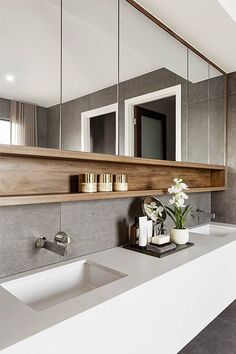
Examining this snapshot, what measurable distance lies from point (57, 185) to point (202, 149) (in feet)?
5.58

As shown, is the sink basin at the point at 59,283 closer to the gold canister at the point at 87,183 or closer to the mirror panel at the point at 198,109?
the gold canister at the point at 87,183

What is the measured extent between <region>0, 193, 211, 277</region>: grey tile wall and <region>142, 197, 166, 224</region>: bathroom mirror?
9cm

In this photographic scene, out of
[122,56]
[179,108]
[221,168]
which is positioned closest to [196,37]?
[179,108]

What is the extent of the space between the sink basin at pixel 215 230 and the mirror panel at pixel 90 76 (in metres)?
1.54

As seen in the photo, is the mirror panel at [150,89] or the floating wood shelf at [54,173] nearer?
the floating wood shelf at [54,173]

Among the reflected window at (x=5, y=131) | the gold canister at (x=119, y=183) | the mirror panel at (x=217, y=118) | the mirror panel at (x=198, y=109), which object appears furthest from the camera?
the mirror panel at (x=217, y=118)

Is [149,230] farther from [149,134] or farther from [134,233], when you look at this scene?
[149,134]

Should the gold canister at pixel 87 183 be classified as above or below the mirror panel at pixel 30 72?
below

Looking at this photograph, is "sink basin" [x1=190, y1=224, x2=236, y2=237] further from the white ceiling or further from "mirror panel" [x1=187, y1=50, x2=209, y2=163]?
the white ceiling

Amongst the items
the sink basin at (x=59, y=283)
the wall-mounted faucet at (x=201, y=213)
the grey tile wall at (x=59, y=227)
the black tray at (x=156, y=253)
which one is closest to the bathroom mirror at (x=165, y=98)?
the grey tile wall at (x=59, y=227)

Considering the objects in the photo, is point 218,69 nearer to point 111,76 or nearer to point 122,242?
point 111,76

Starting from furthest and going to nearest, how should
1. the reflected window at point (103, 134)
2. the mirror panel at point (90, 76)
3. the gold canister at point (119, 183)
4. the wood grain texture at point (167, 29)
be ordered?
1. the wood grain texture at point (167, 29)
2. the gold canister at point (119, 183)
3. the reflected window at point (103, 134)
4. the mirror panel at point (90, 76)

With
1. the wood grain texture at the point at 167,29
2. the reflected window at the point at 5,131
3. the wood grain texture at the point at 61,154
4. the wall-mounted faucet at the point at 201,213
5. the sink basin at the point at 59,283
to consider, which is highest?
the wood grain texture at the point at 167,29

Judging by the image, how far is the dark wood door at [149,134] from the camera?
6.07 ft
